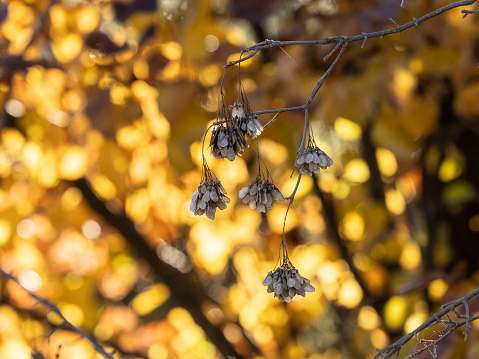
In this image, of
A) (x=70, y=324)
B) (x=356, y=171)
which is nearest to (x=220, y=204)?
(x=70, y=324)

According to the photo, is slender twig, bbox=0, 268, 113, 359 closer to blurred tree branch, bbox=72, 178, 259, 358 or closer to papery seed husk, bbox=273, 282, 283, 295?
papery seed husk, bbox=273, 282, 283, 295

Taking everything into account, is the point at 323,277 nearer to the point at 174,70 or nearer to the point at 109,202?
the point at 109,202

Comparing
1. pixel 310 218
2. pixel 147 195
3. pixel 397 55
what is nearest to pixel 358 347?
pixel 310 218

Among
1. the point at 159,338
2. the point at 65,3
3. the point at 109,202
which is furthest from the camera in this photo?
the point at 159,338

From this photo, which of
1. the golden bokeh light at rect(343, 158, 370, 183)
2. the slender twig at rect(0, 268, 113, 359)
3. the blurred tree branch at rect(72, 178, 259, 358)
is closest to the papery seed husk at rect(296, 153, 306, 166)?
the slender twig at rect(0, 268, 113, 359)

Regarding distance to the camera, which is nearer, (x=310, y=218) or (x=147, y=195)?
(x=147, y=195)
